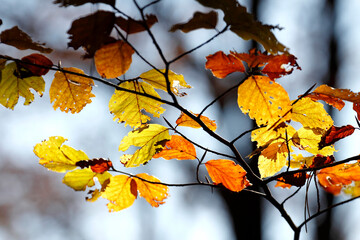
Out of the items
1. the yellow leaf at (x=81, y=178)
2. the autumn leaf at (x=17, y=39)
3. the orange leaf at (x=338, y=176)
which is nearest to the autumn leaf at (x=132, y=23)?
the autumn leaf at (x=17, y=39)

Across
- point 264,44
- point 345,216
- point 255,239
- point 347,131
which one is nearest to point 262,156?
point 347,131

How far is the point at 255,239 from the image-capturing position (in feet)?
8.86

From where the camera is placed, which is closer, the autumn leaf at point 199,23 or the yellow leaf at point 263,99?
the autumn leaf at point 199,23

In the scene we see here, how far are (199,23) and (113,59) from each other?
13 cm

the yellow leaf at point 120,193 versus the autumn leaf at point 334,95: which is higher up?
the autumn leaf at point 334,95

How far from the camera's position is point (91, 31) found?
1.08 feet

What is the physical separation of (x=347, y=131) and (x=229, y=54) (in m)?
0.22

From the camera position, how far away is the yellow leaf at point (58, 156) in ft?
1.54

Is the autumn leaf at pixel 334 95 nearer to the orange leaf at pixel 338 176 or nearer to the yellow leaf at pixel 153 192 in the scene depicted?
the orange leaf at pixel 338 176

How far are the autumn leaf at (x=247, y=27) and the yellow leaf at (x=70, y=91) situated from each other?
246 millimetres

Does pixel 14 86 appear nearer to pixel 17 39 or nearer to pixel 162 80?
pixel 17 39

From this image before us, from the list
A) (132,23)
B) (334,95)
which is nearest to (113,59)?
(132,23)

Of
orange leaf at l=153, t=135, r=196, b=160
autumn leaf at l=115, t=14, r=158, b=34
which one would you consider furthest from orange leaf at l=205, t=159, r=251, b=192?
autumn leaf at l=115, t=14, r=158, b=34

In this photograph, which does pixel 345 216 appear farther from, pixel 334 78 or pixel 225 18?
pixel 225 18
